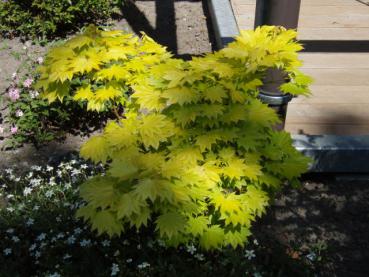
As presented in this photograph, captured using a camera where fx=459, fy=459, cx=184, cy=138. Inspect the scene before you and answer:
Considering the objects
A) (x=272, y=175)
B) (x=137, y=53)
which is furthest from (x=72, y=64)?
(x=272, y=175)

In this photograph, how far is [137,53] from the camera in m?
2.78

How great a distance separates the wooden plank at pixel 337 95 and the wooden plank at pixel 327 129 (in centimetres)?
40

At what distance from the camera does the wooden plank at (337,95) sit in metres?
4.43

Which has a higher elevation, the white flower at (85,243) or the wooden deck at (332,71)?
the wooden deck at (332,71)

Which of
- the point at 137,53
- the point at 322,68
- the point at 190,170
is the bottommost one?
the point at 322,68

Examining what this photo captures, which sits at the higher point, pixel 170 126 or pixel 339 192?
pixel 170 126

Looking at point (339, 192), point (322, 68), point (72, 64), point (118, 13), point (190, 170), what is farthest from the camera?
point (118, 13)

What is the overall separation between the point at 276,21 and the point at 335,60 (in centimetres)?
246

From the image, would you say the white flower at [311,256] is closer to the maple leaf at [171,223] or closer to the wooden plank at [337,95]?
the maple leaf at [171,223]

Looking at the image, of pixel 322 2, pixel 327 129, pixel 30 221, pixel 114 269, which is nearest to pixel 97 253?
pixel 114 269

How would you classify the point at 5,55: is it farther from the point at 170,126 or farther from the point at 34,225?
the point at 170,126

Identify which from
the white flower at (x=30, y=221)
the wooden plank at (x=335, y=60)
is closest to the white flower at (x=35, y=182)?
the white flower at (x=30, y=221)

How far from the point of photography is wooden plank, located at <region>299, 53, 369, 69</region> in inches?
200

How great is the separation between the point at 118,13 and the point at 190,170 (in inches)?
214
